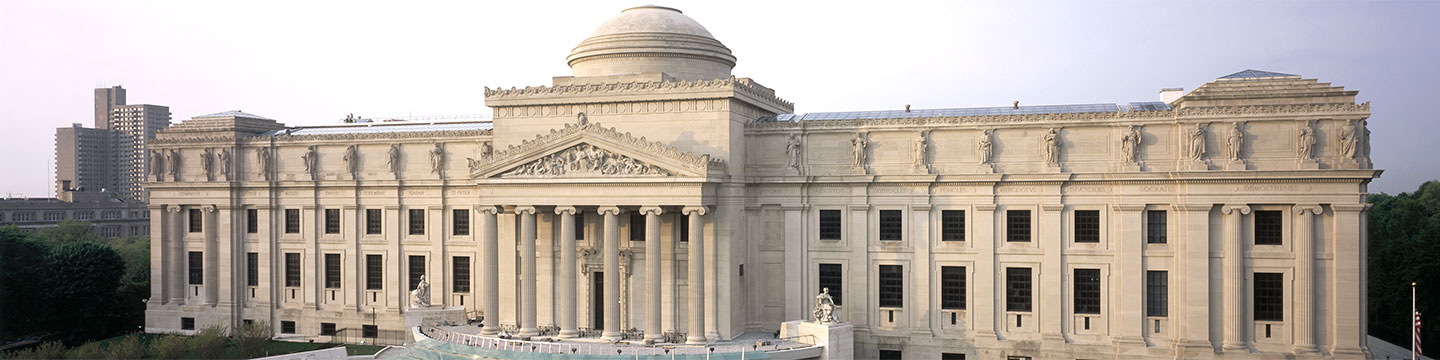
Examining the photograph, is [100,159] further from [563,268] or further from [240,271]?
[563,268]

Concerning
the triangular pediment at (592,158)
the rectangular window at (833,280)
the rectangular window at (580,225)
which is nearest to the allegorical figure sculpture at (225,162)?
the triangular pediment at (592,158)

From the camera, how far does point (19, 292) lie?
60875 millimetres

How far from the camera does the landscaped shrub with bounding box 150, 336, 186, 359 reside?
162 ft

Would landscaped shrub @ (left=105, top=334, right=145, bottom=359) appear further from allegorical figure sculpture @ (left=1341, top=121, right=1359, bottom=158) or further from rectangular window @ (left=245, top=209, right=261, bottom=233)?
allegorical figure sculpture @ (left=1341, top=121, right=1359, bottom=158)

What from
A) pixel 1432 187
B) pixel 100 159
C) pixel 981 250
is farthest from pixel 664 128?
pixel 100 159

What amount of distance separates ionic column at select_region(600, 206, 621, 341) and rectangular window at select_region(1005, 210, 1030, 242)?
782 inches

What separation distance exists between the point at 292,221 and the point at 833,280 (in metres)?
36.0

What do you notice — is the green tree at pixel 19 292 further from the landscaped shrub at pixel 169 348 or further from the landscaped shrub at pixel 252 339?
the landscaped shrub at pixel 169 348

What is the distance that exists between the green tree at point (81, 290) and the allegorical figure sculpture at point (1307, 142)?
235 ft

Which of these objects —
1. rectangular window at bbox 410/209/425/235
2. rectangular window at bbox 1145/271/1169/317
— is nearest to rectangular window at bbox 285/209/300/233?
rectangular window at bbox 410/209/425/235

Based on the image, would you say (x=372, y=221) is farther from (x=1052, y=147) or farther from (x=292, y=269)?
(x=1052, y=147)

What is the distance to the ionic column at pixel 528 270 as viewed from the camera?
48812mm

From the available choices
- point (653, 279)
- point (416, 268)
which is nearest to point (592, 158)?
point (653, 279)

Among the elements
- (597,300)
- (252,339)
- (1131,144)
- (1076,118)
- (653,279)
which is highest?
(1076,118)
